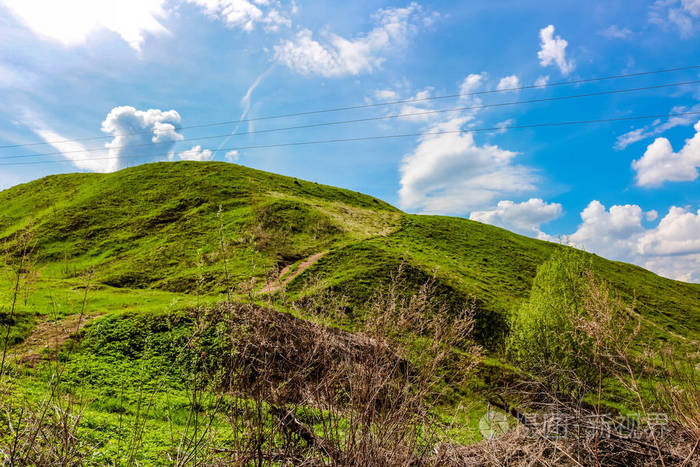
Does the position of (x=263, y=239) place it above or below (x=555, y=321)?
above

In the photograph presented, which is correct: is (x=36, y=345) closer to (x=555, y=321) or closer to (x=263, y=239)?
(x=263, y=239)

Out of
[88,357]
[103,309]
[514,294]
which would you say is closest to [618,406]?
[514,294]

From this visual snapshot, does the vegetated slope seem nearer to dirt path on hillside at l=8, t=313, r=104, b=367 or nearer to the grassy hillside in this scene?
the grassy hillside

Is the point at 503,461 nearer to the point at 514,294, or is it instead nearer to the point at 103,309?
the point at 103,309

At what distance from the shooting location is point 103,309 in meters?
18.8

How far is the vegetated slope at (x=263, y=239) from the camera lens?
31.1 metres

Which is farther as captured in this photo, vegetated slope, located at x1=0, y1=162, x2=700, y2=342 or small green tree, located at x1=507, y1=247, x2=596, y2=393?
vegetated slope, located at x1=0, y1=162, x2=700, y2=342

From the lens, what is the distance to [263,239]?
36.4 metres

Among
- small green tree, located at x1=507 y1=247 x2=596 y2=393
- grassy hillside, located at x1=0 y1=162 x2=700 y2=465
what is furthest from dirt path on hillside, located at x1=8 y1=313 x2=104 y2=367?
small green tree, located at x1=507 y1=247 x2=596 y2=393

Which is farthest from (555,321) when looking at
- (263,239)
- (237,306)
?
(263,239)

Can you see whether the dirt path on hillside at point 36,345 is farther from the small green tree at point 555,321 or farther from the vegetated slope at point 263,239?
the small green tree at point 555,321

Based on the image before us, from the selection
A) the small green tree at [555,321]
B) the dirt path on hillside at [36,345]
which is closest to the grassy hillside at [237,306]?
the dirt path on hillside at [36,345]

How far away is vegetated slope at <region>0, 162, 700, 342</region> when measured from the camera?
31.1 metres

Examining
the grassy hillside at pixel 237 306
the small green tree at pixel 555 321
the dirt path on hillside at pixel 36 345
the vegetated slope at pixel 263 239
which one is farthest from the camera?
the vegetated slope at pixel 263 239
